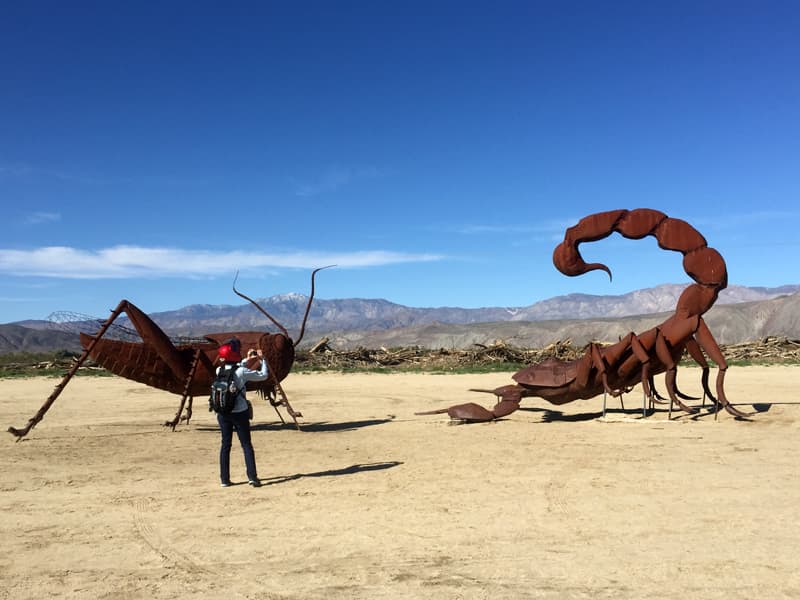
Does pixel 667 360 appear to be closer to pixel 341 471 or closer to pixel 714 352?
pixel 714 352

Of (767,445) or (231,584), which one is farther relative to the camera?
(767,445)

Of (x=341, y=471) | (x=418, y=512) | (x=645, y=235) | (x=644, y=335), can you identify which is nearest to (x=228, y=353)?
(x=341, y=471)

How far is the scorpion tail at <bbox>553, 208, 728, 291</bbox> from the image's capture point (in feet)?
34.8

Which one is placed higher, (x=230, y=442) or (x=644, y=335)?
(x=644, y=335)

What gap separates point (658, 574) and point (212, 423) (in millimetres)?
10059

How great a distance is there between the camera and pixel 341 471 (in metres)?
7.88

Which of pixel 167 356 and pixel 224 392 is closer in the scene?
pixel 224 392

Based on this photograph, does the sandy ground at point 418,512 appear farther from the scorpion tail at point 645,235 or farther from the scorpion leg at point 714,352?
the scorpion tail at point 645,235

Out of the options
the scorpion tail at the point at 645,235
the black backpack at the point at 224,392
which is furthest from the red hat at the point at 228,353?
the scorpion tail at the point at 645,235

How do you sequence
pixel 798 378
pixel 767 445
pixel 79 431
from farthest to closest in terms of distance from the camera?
pixel 798 378 < pixel 79 431 < pixel 767 445

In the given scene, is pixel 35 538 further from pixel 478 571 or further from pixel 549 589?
pixel 549 589

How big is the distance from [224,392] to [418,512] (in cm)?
265

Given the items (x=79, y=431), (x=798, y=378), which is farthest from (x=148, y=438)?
(x=798, y=378)

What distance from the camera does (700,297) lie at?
1059 centimetres
